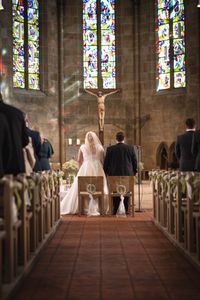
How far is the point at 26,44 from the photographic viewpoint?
864 inches

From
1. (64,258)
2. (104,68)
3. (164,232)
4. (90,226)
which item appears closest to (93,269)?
(64,258)

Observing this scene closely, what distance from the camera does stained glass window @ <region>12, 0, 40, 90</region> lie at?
21.6 metres

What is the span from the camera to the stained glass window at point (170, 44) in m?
21.9

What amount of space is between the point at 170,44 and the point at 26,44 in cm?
567

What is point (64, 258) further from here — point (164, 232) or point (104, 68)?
point (104, 68)

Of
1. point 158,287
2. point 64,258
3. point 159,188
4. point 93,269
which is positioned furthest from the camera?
point 159,188

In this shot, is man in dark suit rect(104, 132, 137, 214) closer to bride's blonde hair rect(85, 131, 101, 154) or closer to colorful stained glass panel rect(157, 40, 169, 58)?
bride's blonde hair rect(85, 131, 101, 154)

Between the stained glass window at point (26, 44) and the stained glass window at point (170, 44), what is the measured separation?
16.1 feet

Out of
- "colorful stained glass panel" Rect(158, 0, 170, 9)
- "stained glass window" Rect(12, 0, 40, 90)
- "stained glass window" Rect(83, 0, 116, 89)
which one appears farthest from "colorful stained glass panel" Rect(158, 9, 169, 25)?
"stained glass window" Rect(12, 0, 40, 90)

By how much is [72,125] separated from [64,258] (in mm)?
16767

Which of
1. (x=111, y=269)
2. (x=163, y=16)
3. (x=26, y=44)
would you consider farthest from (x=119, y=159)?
(x=163, y=16)

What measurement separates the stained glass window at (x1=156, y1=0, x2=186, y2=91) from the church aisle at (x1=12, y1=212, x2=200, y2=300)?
47.3 ft

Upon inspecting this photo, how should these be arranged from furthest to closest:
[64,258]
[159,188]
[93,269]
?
1. [159,188]
2. [64,258]
3. [93,269]

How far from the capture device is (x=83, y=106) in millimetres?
22953
